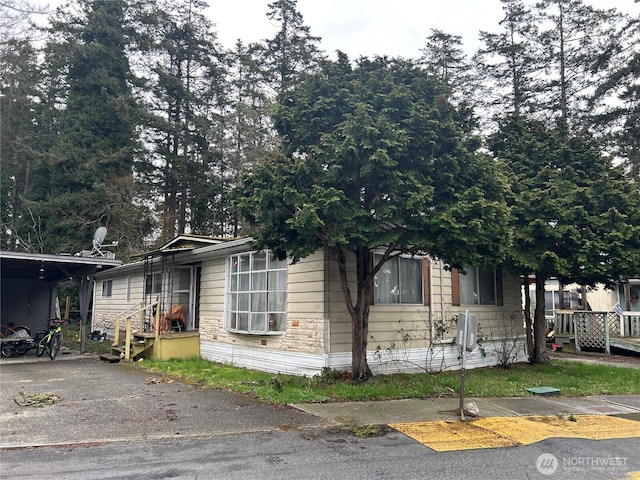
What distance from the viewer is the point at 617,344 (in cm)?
1549

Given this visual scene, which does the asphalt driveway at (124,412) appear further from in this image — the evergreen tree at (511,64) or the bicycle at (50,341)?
the evergreen tree at (511,64)

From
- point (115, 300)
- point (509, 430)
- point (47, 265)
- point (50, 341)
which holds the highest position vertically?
point (47, 265)

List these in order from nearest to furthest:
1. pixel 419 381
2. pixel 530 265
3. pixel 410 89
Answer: pixel 410 89, pixel 419 381, pixel 530 265

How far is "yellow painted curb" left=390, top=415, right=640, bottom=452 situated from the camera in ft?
17.9

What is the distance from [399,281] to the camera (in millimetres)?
10219

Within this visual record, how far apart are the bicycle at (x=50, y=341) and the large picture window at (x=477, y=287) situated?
11092 mm

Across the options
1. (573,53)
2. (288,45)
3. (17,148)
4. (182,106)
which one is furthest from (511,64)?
(17,148)

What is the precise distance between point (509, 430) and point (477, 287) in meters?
6.33

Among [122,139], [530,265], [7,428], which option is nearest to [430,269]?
[530,265]

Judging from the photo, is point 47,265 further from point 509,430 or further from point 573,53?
point 573,53

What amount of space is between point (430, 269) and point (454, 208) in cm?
369

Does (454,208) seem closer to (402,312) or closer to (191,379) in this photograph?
(402,312)

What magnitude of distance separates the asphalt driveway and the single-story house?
196cm

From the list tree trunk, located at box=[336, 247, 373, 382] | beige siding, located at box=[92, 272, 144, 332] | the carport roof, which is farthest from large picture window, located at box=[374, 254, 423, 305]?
beige siding, located at box=[92, 272, 144, 332]
